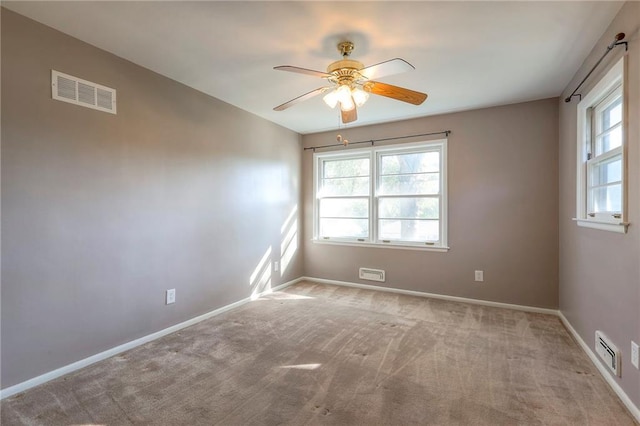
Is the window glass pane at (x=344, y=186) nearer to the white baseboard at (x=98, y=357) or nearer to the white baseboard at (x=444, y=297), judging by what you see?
the white baseboard at (x=444, y=297)

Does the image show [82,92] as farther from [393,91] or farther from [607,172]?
[607,172]

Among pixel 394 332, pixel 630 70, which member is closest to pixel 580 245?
pixel 630 70

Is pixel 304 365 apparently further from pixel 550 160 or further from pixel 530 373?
pixel 550 160

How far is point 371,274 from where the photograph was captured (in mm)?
4457

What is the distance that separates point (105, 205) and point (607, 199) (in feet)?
12.7

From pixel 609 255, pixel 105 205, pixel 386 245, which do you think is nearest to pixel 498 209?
pixel 386 245

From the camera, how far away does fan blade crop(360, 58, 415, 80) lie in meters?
1.88

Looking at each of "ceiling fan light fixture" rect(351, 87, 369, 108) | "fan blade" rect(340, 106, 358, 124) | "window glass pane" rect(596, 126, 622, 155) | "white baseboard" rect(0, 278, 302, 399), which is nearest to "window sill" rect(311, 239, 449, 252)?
"white baseboard" rect(0, 278, 302, 399)

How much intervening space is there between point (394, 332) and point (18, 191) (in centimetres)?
311

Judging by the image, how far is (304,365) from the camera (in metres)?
2.33

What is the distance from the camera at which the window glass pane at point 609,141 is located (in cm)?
212

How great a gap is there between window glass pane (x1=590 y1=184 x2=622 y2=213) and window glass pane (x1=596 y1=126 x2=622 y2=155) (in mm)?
292

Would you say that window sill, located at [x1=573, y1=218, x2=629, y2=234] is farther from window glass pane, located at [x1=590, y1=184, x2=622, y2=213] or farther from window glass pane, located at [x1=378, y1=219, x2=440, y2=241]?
window glass pane, located at [x1=378, y1=219, x2=440, y2=241]

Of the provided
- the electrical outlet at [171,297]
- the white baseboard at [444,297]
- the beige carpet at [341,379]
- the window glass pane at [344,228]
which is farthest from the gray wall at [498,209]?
the electrical outlet at [171,297]
